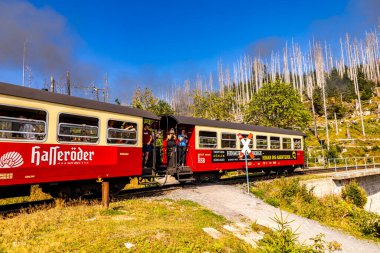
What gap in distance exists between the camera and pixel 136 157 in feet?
37.6

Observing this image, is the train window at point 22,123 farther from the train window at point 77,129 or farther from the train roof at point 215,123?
the train roof at point 215,123

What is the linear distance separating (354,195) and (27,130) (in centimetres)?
1984

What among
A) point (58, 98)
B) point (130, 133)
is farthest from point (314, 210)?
point (58, 98)

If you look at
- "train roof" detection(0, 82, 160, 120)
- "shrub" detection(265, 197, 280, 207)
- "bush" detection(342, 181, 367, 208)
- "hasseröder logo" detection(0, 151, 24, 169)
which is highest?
"train roof" detection(0, 82, 160, 120)

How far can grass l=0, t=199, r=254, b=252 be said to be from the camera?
5.71 metres

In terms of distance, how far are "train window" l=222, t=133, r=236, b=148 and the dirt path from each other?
11.7ft

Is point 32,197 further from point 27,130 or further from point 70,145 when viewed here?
point 27,130

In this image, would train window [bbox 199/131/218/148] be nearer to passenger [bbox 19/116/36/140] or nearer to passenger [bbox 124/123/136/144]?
passenger [bbox 124/123/136/144]

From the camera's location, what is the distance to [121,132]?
36.0 feet

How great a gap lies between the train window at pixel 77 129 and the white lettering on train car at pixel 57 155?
0.38 meters

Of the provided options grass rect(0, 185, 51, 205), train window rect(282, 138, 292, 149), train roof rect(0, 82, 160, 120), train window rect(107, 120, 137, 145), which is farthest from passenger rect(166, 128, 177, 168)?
train window rect(282, 138, 292, 149)

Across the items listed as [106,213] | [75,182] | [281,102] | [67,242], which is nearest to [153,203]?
[106,213]

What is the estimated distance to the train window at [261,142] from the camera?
18406 mm

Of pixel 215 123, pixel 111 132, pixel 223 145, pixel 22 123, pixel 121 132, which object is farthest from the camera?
pixel 223 145
